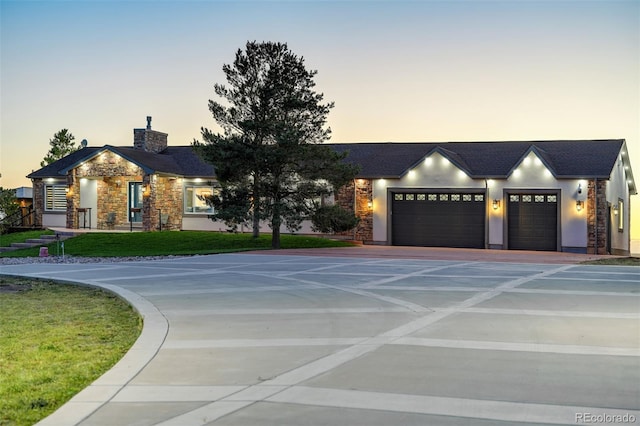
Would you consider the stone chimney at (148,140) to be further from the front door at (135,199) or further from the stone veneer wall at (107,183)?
the stone veneer wall at (107,183)

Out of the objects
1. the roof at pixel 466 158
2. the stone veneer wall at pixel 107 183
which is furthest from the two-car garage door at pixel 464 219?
the stone veneer wall at pixel 107 183

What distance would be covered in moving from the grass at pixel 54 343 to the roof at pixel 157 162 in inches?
788

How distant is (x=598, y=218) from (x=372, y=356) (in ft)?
76.9

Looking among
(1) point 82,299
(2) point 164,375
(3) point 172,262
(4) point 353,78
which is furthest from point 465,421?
(4) point 353,78

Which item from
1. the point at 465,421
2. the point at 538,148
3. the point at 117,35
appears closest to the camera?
the point at 465,421

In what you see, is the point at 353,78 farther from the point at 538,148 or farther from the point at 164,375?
the point at 164,375

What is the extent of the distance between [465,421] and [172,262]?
53.3ft

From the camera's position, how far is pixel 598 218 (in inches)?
1093

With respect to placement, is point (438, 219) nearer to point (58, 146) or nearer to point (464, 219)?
point (464, 219)

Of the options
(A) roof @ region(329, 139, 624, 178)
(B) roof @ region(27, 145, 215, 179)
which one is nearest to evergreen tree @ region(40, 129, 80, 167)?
(B) roof @ region(27, 145, 215, 179)

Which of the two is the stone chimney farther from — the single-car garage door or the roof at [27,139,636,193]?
the single-car garage door

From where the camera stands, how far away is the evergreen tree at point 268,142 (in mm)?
26594

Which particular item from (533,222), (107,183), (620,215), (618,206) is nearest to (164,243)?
(107,183)

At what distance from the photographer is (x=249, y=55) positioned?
26.9 meters
